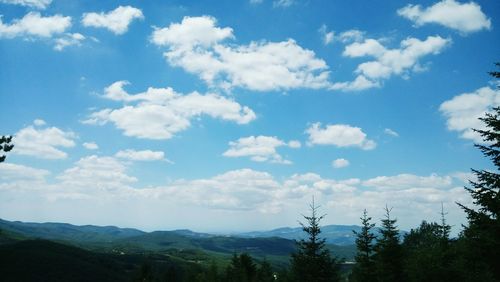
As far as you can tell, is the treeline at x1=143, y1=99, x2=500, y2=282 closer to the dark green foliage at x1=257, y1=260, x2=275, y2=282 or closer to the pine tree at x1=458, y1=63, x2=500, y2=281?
the pine tree at x1=458, y1=63, x2=500, y2=281

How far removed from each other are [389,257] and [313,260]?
24.8 ft

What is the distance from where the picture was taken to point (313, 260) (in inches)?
1305

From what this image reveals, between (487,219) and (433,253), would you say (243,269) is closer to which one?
(433,253)

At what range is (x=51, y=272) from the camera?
19238 centimetres

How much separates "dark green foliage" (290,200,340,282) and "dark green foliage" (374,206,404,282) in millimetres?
4003

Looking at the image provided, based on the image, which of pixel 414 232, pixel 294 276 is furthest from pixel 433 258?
pixel 414 232

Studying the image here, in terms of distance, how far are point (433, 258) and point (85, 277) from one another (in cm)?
19986

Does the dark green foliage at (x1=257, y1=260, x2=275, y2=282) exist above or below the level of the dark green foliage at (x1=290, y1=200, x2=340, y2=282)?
below

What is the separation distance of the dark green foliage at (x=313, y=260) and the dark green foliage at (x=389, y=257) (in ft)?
13.1

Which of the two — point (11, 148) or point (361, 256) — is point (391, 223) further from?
point (11, 148)

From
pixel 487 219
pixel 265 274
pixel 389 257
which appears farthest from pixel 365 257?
pixel 265 274

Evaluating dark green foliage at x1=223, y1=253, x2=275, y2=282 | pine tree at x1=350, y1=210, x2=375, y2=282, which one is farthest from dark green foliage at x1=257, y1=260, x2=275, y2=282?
pine tree at x1=350, y1=210, x2=375, y2=282

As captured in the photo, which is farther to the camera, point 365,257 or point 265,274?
point 265,274

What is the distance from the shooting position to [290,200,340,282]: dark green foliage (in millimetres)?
32938
